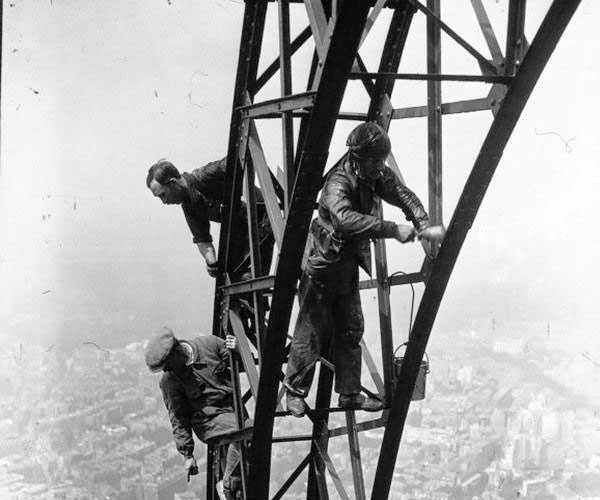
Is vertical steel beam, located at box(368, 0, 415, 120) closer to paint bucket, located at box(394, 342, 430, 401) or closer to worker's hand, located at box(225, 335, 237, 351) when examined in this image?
paint bucket, located at box(394, 342, 430, 401)

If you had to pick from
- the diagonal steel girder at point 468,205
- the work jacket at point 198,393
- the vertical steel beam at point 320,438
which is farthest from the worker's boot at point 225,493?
the diagonal steel girder at point 468,205

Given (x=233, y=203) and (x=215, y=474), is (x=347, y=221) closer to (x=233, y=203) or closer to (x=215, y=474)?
(x=233, y=203)

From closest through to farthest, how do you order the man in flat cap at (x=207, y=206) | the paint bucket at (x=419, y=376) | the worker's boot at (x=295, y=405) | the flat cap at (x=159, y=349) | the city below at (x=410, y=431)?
the worker's boot at (x=295, y=405) → the paint bucket at (x=419, y=376) → the flat cap at (x=159, y=349) → the man in flat cap at (x=207, y=206) → the city below at (x=410, y=431)

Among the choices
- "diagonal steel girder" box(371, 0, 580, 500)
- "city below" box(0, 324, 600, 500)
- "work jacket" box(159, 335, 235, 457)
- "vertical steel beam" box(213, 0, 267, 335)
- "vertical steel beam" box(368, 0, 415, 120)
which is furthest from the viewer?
"city below" box(0, 324, 600, 500)

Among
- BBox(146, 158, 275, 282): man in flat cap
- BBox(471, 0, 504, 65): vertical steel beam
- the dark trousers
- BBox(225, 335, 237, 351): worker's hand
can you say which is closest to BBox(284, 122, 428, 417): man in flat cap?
the dark trousers

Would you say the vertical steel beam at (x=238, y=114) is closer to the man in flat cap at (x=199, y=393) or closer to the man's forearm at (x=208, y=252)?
the man's forearm at (x=208, y=252)

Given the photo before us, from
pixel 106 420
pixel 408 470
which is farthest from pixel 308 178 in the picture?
pixel 106 420
